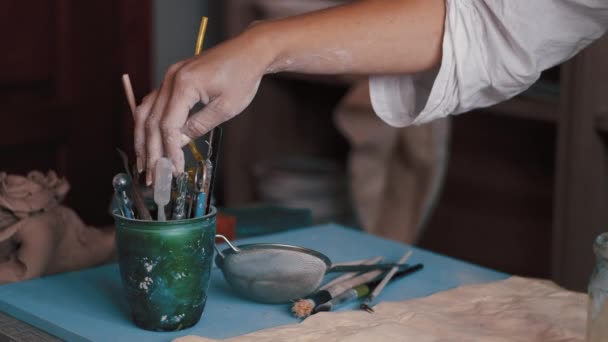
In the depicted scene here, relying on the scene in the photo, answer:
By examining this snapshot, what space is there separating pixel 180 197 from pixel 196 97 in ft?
0.39

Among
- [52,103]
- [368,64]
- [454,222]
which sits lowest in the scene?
[454,222]

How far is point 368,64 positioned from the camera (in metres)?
1.21

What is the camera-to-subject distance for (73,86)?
9.79 ft

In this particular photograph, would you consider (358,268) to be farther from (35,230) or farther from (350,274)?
(35,230)

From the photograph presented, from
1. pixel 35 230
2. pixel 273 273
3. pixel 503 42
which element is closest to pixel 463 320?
pixel 273 273

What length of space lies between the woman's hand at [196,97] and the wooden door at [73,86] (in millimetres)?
1831

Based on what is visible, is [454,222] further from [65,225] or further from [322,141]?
[65,225]

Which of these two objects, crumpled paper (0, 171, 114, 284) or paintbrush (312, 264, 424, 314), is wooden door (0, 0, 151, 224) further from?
paintbrush (312, 264, 424, 314)

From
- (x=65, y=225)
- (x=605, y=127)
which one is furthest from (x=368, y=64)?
(x=605, y=127)

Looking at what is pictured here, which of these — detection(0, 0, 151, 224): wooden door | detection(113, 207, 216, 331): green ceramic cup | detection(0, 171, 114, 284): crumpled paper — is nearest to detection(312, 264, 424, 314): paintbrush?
detection(113, 207, 216, 331): green ceramic cup

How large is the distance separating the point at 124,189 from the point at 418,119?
16.9 inches

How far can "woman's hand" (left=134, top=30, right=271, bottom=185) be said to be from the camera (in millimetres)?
1068

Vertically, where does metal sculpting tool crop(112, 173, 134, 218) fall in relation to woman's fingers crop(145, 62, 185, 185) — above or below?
below

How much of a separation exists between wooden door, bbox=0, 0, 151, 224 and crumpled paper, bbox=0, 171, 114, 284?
1.47m
